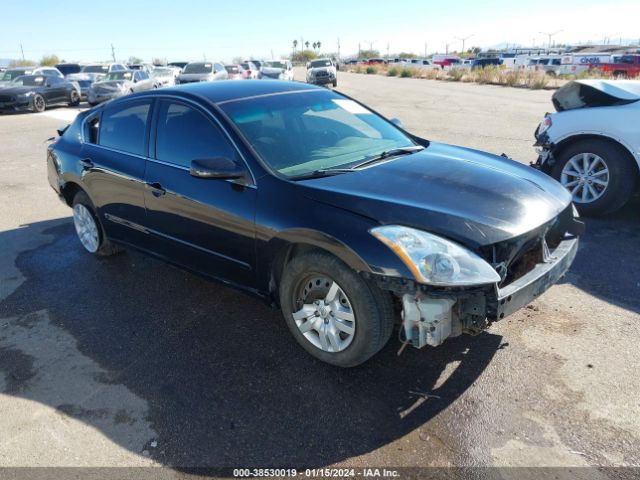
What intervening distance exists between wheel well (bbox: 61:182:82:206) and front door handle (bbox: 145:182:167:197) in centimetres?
157

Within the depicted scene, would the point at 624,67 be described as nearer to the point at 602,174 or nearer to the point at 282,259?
the point at 602,174

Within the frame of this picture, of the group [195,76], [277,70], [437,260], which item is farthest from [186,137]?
[277,70]

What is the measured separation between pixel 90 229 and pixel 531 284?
4.25 m

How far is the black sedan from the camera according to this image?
2746 mm

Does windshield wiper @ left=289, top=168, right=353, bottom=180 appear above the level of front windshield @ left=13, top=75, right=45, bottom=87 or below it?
below

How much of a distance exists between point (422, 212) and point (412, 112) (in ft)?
45.3

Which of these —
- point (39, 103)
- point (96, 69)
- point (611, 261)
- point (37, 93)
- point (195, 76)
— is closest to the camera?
point (611, 261)

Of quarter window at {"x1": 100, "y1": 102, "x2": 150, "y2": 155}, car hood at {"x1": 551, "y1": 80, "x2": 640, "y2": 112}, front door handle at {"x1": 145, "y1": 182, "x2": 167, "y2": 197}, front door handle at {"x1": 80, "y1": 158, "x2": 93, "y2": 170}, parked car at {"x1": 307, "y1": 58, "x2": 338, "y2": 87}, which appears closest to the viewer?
front door handle at {"x1": 145, "y1": 182, "x2": 167, "y2": 197}

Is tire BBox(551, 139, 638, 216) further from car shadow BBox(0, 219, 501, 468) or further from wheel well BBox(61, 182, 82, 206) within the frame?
wheel well BBox(61, 182, 82, 206)

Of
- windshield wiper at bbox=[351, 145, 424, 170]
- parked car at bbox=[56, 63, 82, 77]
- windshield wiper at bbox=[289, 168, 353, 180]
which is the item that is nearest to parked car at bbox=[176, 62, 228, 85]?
parked car at bbox=[56, 63, 82, 77]

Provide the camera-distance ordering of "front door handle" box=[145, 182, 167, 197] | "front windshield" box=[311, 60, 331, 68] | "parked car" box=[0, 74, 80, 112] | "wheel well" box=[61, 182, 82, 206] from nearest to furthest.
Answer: "front door handle" box=[145, 182, 167, 197] < "wheel well" box=[61, 182, 82, 206] < "parked car" box=[0, 74, 80, 112] < "front windshield" box=[311, 60, 331, 68]

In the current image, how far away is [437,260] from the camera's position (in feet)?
8.73

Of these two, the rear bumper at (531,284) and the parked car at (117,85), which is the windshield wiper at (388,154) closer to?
the rear bumper at (531,284)

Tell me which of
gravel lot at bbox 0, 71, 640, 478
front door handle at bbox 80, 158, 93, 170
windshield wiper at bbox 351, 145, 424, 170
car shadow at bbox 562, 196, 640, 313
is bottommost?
gravel lot at bbox 0, 71, 640, 478
